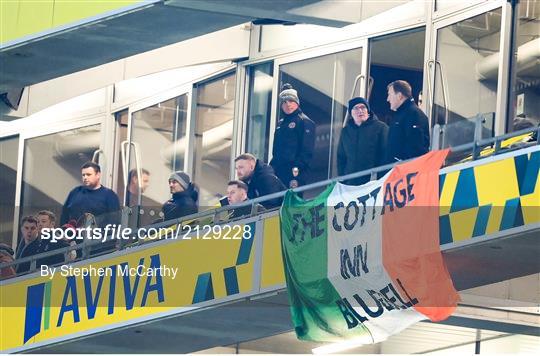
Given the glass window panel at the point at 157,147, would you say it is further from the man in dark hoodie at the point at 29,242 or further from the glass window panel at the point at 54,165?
the man in dark hoodie at the point at 29,242

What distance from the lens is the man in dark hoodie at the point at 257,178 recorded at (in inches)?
589

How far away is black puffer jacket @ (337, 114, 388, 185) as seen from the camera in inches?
551

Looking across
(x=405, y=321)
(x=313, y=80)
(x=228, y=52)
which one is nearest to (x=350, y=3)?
(x=313, y=80)

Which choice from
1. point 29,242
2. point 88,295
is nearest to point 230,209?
point 88,295

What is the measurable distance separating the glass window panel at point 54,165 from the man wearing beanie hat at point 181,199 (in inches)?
248

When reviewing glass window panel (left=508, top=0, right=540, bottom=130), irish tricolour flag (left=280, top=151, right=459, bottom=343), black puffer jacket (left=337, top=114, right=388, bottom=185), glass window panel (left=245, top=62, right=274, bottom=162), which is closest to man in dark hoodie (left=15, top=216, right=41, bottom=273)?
glass window panel (left=245, top=62, right=274, bottom=162)

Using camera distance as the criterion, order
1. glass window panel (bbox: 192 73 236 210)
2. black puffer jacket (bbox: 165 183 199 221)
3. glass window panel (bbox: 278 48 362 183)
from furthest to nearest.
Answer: glass window panel (bbox: 192 73 236 210) → glass window panel (bbox: 278 48 362 183) → black puffer jacket (bbox: 165 183 199 221)

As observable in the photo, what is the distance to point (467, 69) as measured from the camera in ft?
51.9

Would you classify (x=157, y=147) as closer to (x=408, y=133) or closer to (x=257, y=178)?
(x=257, y=178)

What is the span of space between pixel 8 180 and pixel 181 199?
8314 millimetres

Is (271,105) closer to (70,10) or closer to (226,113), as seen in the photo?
(226,113)

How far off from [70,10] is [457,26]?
4121 mm

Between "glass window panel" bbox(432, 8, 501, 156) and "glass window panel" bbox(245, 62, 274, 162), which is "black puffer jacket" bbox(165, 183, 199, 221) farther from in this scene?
"glass window panel" bbox(245, 62, 274, 162)

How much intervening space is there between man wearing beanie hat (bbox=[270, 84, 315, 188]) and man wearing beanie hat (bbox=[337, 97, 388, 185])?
3.34ft
